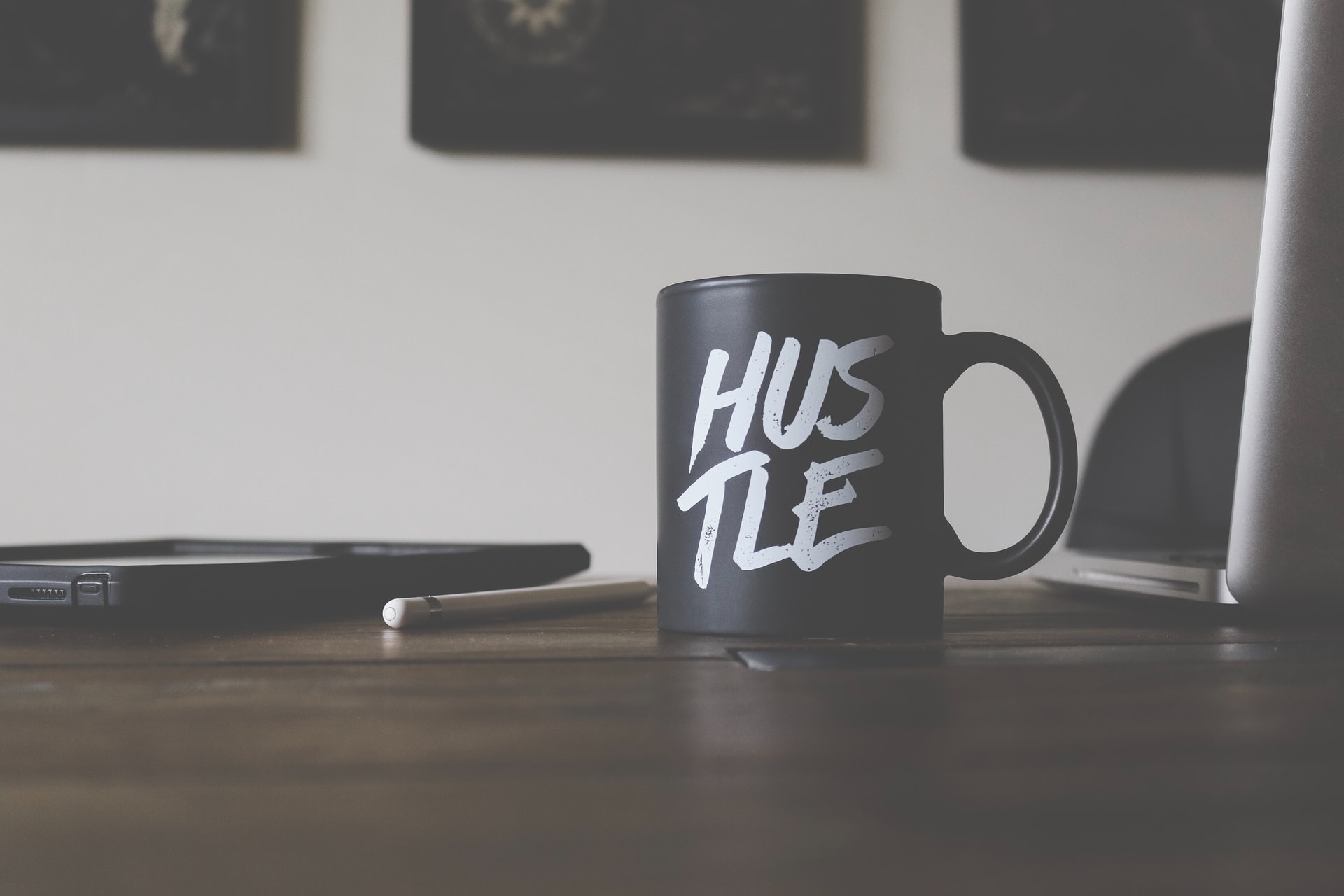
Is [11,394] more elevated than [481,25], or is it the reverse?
[481,25]

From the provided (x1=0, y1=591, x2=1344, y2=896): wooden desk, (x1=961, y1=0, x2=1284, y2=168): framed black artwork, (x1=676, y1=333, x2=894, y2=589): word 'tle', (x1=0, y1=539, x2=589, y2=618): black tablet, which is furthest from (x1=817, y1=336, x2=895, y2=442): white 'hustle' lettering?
(x1=961, y1=0, x2=1284, y2=168): framed black artwork

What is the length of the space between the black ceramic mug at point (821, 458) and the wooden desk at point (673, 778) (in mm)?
71

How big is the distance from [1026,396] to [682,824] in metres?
1.27

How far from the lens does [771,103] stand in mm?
1300

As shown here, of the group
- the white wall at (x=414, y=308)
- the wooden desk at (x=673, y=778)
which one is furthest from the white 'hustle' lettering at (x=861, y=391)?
the white wall at (x=414, y=308)

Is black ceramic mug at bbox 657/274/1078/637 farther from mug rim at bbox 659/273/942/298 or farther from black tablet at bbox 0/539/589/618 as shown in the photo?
black tablet at bbox 0/539/589/618

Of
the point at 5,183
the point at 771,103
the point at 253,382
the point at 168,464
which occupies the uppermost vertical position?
the point at 771,103

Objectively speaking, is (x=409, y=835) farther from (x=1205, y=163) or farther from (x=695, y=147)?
(x=1205, y=163)

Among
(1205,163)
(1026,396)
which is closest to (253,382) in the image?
(1026,396)

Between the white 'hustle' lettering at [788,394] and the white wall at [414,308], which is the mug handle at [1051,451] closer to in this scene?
the white 'hustle' lettering at [788,394]

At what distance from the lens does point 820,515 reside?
372 millimetres

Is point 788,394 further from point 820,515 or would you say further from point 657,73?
point 657,73

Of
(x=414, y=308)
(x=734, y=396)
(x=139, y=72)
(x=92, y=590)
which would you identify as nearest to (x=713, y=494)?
(x=734, y=396)

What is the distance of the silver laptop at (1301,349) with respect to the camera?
0.38 meters
